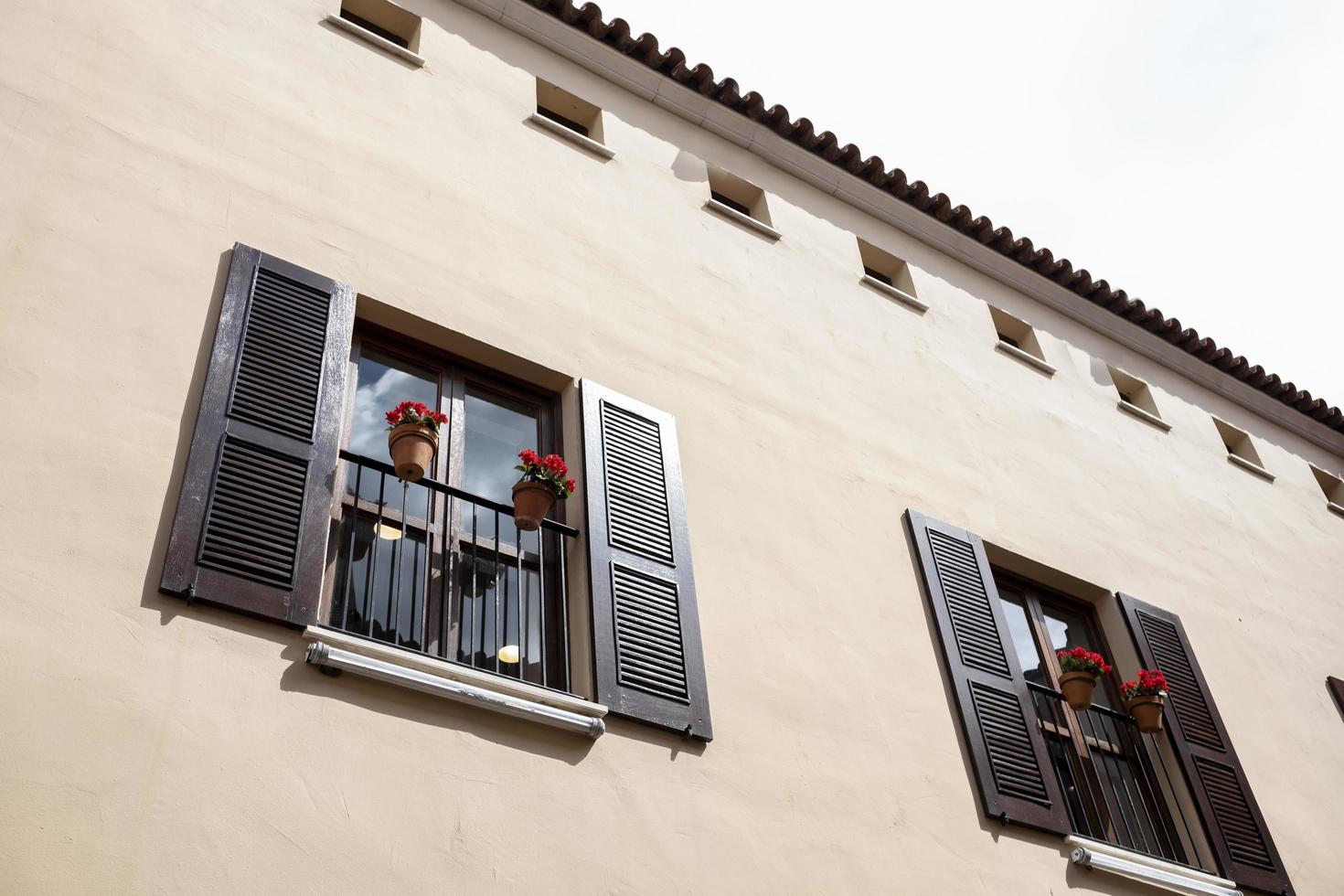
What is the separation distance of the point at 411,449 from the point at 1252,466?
8401 mm

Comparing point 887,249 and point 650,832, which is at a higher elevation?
point 887,249

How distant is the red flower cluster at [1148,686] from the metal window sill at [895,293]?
3078 mm

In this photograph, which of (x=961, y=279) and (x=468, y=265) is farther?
(x=961, y=279)

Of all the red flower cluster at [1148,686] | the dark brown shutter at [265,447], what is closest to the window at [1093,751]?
the red flower cluster at [1148,686]

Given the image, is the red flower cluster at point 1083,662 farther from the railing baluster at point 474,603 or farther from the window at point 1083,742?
the railing baluster at point 474,603

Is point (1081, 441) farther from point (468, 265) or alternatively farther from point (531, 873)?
point (531, 873)

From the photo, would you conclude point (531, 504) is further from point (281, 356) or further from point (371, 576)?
point (281, 356)

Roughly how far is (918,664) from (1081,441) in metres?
3.58

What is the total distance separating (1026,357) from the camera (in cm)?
994

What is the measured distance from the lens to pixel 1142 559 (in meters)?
8.94

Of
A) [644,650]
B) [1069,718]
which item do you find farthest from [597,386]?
[1069,718]

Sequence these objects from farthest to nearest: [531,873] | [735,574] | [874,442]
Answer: [874,442]
[735,574]
[531,873]

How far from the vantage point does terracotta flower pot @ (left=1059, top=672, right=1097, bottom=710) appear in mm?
7168

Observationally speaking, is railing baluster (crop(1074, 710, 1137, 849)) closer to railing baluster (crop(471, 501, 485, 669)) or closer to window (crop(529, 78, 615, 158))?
railing baluster (crop(471, 501, 485, 669))
